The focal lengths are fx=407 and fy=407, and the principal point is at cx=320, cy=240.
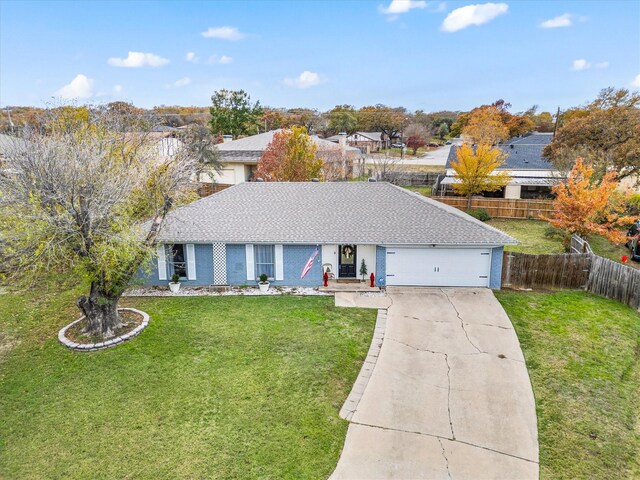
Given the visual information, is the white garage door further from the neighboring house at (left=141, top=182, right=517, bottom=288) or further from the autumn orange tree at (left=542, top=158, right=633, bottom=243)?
the autumn orange tree at (left=542, top=158, right=633, bottom=243)

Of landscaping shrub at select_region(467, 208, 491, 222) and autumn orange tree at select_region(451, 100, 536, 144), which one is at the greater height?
autumn orange tree at select_region(451, 100, 536, 144)

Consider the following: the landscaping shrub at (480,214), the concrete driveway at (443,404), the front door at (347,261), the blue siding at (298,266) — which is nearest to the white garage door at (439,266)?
the front door at (347,261)

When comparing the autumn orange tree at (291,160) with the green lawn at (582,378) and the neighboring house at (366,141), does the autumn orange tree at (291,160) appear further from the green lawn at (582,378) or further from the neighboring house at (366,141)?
the neighboring house at (366,141)

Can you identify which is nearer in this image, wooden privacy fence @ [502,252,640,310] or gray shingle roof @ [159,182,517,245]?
wooden privacy fence @ [502,252,640,310]

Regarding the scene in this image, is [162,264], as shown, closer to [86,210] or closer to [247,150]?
[86,210]

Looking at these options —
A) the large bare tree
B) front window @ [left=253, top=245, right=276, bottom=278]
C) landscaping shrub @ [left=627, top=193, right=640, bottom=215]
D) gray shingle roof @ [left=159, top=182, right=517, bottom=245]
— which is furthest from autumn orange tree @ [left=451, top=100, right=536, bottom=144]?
the large bare tree

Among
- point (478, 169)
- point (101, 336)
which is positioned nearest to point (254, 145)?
point (478, 169)
